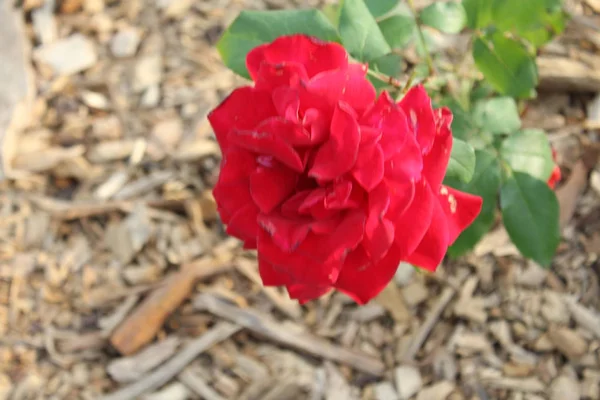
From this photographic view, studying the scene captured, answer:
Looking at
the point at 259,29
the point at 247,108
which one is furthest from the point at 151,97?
the point at 247,108

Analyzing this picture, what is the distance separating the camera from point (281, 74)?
767 millimetres

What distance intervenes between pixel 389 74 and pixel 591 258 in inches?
29.2

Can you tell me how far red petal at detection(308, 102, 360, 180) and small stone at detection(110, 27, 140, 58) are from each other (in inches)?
51.4

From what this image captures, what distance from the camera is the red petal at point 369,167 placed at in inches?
28.6

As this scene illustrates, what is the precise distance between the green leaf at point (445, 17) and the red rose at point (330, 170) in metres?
0.37

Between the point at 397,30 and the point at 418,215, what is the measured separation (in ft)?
1.54

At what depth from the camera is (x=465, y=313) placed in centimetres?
141

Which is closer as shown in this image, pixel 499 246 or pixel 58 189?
pixel 499 246

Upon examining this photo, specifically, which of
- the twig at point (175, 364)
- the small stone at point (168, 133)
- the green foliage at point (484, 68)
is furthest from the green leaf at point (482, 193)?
the small stone at point (168, 133)

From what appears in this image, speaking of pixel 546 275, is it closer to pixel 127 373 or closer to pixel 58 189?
pixel 127 373

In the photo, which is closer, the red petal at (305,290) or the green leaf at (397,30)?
the red petal at (305,290)

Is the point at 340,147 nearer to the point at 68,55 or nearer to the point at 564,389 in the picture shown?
the point at 564,389

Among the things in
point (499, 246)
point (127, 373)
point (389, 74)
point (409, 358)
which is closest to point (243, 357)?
point (127, 373)

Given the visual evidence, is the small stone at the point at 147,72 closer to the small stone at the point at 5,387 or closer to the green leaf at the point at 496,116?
the small stone at the point at 5,387
